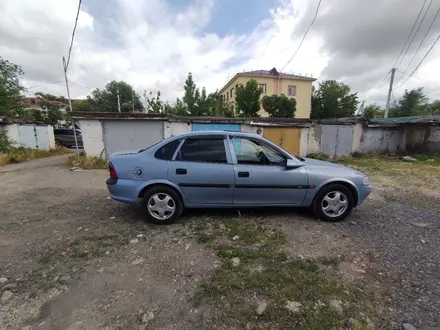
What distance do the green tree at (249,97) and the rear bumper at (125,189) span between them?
66.1ft

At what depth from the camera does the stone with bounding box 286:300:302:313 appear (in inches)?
75.3

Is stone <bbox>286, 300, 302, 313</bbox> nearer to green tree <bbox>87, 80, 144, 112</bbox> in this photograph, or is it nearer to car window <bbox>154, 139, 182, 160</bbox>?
car window <bbox>154, 139, 182, 160</bbox>

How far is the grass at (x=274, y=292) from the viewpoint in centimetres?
182

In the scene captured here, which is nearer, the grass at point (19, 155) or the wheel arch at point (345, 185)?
the wheel arch at point (345, 185)

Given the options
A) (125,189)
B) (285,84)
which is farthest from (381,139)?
(285,84)

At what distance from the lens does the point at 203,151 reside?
3.62m

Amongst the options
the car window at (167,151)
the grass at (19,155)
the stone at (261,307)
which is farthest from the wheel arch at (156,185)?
the grass at (19,155)

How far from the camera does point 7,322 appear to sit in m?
1.82

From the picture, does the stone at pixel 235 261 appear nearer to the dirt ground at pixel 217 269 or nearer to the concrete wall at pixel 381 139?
the dirt ground at pixel 217 269

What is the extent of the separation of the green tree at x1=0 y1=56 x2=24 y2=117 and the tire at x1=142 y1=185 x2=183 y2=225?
67.7 ft

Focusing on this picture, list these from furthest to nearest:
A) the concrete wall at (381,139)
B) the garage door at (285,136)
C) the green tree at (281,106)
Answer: the green tree at (281,106), the concrete wall at (381,139), the garage door at (285,136)

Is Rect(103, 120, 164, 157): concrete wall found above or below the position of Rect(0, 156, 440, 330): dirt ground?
above

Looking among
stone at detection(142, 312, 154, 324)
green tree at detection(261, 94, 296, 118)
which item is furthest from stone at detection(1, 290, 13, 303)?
green tree at detection(261, 94, 296, 118)

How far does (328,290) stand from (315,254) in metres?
0.67
